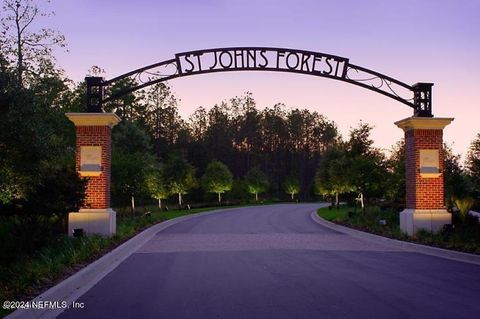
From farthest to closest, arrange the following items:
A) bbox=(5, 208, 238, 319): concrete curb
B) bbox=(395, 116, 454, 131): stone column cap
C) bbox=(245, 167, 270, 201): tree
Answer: bbox=(245, 167, 270, 201): tree, bbox=(395, 116, 454, 131): stone column cap, bbox=(5, 208, 238, 319): concrete curb

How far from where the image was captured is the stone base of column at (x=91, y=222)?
17.0 meters

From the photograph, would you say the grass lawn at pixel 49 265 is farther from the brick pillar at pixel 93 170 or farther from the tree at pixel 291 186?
the tree at pixel 291 186

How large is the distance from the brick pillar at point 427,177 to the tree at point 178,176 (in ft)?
A: 117

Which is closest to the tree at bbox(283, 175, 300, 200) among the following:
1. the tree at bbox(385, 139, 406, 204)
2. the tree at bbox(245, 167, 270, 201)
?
the tree at bbox(245, 167, 270, 201)

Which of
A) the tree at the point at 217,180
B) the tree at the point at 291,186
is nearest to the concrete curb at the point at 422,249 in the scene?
the tree at the point at 217,180

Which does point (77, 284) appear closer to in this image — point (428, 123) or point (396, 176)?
point (428, 123)

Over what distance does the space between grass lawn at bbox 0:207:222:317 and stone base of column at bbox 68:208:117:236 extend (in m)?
0.53

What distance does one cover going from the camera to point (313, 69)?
19.0 meters

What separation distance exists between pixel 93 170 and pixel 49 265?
7079mm

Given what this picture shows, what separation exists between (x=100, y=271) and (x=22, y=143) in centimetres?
342

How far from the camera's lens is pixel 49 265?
34.3ft

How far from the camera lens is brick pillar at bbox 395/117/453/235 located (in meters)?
17.5

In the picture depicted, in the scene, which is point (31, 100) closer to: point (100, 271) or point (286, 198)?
point (100, 271)

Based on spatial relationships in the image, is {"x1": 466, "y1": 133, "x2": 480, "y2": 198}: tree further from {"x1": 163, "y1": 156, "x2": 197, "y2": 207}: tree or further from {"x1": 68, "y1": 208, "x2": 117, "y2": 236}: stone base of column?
{"x1": 163, "y1": 156, "x2": 197, "y2": 207}: tree
